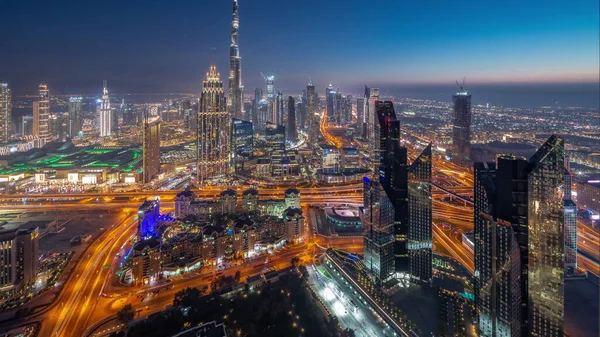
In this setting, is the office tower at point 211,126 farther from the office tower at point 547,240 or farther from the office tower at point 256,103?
the office tower at point 256,103

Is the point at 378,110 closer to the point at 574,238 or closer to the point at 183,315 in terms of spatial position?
the point at 574,238

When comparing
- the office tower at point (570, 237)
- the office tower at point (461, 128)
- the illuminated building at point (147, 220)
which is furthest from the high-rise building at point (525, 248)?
the office tower at point (461, 128)

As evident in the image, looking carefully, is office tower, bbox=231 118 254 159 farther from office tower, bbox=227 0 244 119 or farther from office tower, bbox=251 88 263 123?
office tower, bbox=251 88 263 123

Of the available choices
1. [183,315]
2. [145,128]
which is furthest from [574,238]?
[145,128]

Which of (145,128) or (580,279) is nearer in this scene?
(580,279)

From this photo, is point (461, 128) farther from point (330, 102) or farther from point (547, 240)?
point (330, 102)

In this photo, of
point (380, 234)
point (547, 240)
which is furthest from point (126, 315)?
point (547, 240)

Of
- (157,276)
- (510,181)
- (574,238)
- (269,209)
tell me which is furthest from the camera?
(269,209)
